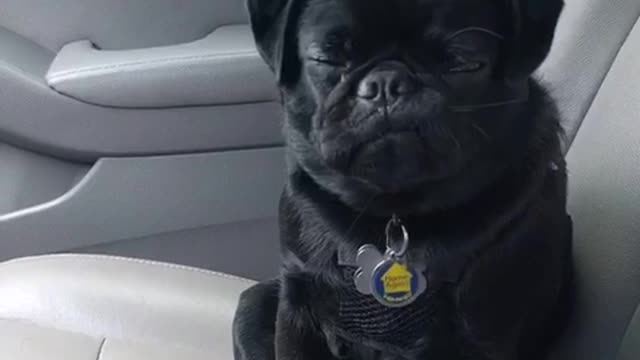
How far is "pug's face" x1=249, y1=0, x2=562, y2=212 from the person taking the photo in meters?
1.11

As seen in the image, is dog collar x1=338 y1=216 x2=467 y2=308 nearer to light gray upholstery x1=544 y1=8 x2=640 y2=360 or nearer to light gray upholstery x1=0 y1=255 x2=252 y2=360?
light gray upholstery x1=544 y1=8 x2=640 y2=360

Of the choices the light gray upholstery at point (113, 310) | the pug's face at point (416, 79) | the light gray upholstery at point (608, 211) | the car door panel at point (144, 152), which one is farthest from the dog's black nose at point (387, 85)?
the car door panel at point (144, 152)

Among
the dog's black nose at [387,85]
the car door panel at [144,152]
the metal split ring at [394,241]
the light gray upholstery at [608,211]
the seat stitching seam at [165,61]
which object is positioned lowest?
the car door panel at [144,152]

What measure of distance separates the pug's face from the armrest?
672mm

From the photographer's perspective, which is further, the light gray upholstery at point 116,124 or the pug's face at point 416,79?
the light gray upholstery at point 116,124

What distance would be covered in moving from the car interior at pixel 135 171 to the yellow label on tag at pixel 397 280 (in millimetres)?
308

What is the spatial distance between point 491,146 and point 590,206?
21 cm

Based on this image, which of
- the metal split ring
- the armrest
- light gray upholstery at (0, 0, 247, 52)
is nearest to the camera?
the metal split ring

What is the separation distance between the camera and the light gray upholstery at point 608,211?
125 cm

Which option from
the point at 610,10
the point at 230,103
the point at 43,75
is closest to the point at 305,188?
the point at 610,10

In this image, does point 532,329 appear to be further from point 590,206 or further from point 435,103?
point 435,103

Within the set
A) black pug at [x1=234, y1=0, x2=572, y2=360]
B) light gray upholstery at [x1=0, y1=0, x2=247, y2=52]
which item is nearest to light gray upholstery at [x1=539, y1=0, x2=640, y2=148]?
black pug at [x1=234, y1=0, x2=572, y2=360]

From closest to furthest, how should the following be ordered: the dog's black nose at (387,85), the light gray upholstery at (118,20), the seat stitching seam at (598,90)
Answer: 1. the dog's black nose at (387,85)
2. the seat stitching seam at (598,90)
3. the light gray upholstery at (118,20)

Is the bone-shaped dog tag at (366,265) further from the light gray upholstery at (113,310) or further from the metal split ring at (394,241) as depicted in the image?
the light gray upholstery at (113,310)
